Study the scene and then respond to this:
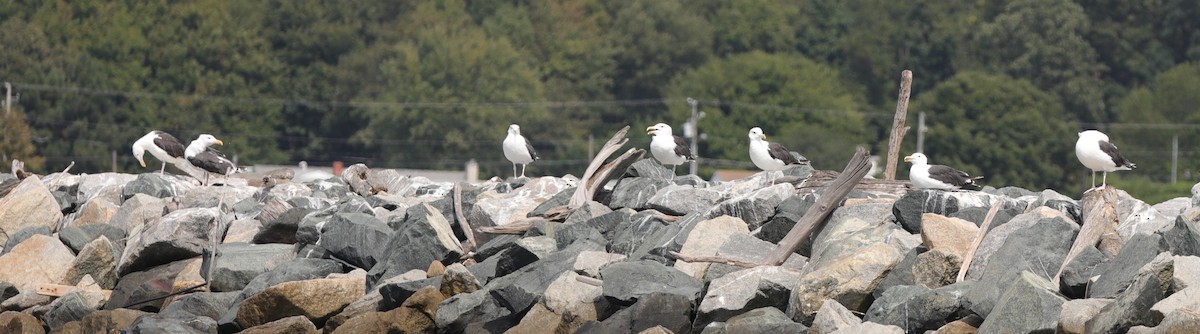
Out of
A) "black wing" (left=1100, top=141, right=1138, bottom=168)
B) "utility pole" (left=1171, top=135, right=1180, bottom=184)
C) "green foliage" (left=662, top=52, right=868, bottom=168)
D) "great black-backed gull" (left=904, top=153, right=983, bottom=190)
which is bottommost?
"utility pole" (left=1171, top=135, right=1180, bottom=184)

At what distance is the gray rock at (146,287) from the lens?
20.6 m

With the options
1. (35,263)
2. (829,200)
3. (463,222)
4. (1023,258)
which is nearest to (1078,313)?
(1023,258)

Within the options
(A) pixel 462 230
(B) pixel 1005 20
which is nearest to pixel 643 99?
(B) pixel 1005 20

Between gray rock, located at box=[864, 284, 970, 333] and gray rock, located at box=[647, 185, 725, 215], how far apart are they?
4119 mm

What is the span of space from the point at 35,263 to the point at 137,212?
4.98 feet

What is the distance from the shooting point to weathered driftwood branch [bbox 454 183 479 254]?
67.9ft

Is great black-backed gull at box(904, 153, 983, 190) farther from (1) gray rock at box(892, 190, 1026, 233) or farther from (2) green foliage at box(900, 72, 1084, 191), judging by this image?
(2) green foliage at box(900, 72, 1084, 191)

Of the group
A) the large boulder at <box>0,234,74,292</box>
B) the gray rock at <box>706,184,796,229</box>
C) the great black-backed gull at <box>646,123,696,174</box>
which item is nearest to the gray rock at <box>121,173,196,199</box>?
the large boulder at <box>0,234,74,292</box>

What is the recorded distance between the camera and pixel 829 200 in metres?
18.8

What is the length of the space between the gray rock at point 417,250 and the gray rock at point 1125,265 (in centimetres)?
637

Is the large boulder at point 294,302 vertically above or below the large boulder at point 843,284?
below

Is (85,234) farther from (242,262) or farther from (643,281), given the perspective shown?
(643,281)

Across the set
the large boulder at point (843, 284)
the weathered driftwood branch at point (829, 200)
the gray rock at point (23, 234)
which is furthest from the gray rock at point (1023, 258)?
the gray rock at point (23, 234)

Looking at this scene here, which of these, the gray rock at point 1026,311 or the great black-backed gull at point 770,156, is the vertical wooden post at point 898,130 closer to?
the great black-backed gull at point 770,156
